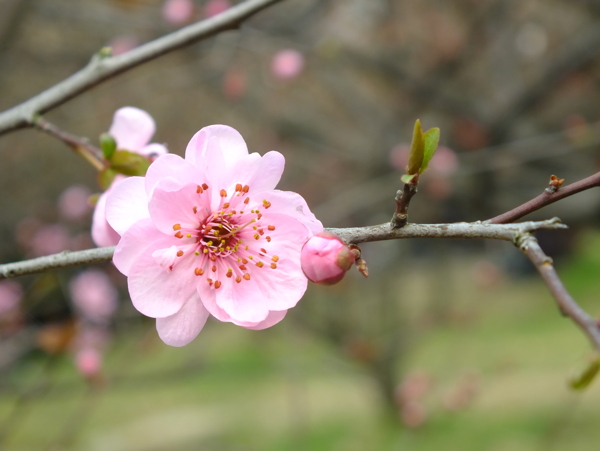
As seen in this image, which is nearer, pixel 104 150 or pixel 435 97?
pixel 104 150

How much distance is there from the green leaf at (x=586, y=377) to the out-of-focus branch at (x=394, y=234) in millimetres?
145

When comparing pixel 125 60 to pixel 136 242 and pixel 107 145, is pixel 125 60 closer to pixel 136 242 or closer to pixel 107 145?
pixel 107 145

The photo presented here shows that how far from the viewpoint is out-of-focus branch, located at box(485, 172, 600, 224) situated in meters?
0.55

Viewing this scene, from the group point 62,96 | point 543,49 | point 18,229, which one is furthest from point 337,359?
point 62,96

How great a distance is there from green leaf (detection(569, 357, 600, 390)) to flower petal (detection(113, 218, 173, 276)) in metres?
0.51

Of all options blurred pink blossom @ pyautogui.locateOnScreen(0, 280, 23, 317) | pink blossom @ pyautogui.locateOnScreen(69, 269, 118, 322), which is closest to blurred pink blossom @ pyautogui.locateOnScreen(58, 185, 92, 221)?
pink blossom @ pyautogui.locateOnScreen(69, 269, 118, 322)

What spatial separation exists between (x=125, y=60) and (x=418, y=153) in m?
0.59

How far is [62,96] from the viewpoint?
913mm

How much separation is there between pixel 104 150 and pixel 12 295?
3.23m

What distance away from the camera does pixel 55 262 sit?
0.62 meters

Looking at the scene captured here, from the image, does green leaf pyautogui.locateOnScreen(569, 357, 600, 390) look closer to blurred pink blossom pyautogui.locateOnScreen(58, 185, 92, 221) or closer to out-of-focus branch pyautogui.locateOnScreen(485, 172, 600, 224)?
out-of-focus branch pyautogui.locateOnScreen(485, 172, 600, 224)

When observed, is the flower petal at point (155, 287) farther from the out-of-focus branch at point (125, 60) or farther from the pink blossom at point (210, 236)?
the out-of-focus branch at point (125, 60)

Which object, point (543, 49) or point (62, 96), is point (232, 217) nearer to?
point (62, 96)

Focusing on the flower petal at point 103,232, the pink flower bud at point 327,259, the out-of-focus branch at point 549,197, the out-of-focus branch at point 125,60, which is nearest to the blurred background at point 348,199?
the out-of-focus branch at point 125,60
